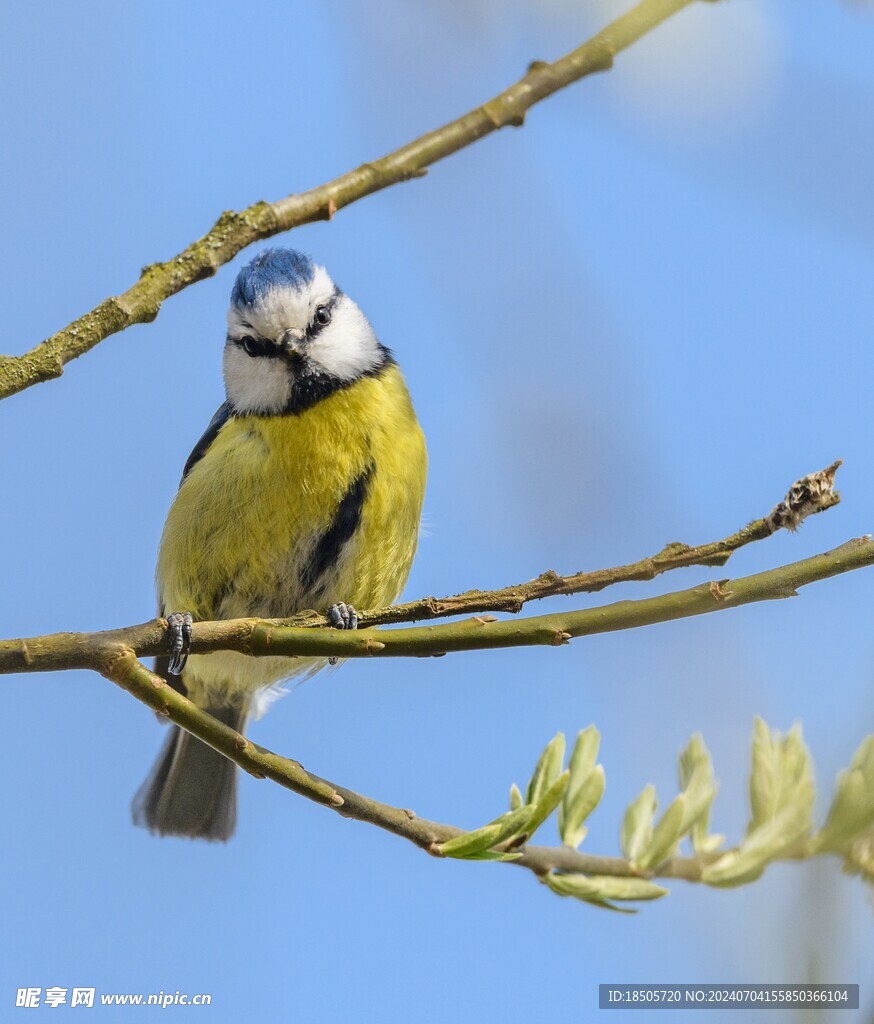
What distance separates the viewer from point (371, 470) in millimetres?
3137

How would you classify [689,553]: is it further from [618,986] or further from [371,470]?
[371,470]

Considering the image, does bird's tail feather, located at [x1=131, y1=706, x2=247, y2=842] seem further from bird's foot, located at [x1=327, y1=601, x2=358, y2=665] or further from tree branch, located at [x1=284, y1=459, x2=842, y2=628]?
tree branch, located at [x1=284, y1=459, x2=842, y2=628]

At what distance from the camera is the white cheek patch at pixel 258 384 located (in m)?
3.24

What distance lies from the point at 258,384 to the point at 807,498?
214cm

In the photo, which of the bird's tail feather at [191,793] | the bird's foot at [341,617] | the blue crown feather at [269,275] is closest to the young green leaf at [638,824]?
the bird's foot at [341,617]

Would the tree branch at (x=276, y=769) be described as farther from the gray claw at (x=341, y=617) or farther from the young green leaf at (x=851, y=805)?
the gray claw at (x=341, y=617)

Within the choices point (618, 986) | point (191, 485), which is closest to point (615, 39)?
point (618, 986)

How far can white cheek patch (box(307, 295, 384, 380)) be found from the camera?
10.9ft

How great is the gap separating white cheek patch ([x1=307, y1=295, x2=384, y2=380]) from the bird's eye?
143 millimetres

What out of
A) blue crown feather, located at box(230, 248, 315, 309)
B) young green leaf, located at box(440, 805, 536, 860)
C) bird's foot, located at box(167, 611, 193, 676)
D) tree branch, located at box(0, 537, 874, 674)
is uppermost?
blue crown feather, located at box(230, 248, 315, 309)

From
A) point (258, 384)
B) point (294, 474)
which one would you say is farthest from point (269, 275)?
point (294, 474)

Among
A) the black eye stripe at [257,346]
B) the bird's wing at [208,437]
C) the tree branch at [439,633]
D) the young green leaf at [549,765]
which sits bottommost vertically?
the young green leaf at [549,765]

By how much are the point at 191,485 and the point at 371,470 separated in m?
0.52

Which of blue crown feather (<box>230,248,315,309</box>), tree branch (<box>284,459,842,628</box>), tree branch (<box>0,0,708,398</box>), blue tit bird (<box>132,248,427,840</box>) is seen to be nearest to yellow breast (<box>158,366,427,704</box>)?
blue tit bird (<box>132,248,427,840</box>)
